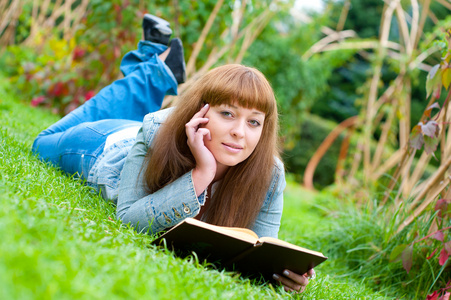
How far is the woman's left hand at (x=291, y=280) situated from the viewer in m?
1.81

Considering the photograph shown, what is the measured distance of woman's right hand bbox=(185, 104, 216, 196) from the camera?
6.42 feet

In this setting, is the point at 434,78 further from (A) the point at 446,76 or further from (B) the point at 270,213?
(B) the point at 270,213

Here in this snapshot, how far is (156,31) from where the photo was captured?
10.9ft

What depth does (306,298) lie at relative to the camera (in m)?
1.83

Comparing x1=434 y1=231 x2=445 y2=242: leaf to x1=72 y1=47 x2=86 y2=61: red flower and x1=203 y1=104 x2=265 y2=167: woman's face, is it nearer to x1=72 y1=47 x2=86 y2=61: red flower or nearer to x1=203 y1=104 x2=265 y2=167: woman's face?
x1=203 y1=104 x2=265 y2=167: woman's face

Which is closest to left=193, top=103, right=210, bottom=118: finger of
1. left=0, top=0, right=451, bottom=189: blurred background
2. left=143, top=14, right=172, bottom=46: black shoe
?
left=0, top=0, right=451, bottom=189: blurred background

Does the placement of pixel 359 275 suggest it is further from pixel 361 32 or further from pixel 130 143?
pixel 361 32

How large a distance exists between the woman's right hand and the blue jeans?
724 mm

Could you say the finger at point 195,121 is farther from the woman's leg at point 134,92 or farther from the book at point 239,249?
the woman's leg at point 134,92

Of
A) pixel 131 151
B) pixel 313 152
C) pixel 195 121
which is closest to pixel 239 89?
pixel 195 121

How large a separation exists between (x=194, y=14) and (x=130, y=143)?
110 inches

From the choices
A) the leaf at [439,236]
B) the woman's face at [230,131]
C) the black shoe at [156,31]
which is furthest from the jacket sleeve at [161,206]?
the black shoe at [156,31]

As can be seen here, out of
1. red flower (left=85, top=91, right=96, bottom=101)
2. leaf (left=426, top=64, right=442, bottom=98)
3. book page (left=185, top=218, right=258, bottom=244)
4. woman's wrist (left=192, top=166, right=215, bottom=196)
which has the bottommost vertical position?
red flower (left=85, top=91, right=96, bottom=101)

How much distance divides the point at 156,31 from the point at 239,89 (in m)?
1.58
